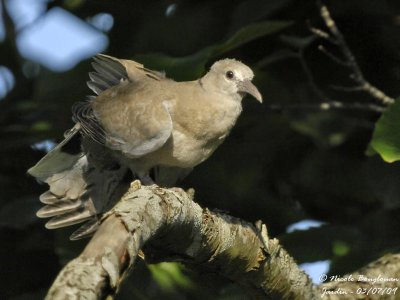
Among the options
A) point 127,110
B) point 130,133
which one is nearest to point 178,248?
point 130,133

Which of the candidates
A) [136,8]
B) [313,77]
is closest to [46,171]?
[136,8]

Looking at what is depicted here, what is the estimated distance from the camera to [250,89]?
14.0ft

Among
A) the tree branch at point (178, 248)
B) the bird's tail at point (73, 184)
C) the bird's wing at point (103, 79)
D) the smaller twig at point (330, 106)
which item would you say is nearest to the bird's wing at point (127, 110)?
the bird's wing at point (103, 79)

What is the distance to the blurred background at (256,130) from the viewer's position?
4.21 metres

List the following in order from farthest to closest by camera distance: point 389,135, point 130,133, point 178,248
A: point 130,133, point 389,135, point 178,248

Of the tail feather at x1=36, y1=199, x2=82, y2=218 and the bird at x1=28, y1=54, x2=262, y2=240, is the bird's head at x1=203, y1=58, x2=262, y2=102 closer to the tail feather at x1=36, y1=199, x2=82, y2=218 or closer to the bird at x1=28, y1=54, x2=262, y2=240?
the bird at x1=28, y1=54, x2=262, y2=240

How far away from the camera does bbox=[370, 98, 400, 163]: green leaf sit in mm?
3580

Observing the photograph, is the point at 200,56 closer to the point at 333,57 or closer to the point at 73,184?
the point at 333,57

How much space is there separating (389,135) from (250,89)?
83cm

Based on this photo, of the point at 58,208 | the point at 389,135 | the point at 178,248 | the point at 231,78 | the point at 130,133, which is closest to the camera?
the point at 178,248

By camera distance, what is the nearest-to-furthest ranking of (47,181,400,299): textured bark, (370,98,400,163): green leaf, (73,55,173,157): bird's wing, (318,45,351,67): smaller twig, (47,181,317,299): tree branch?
(47,181,317,299): tree branch, (47,181,400,299): textured bark, (370,98,400,163): green leaf, (73,55,173,157): bird's wing, (318,45,351,67): smaller twig

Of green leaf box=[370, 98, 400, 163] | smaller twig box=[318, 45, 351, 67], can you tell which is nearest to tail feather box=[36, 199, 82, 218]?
smaller twig box=[318, 45, 351, 67]

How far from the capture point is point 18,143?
4637mm

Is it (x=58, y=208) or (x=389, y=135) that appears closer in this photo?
(x=389, y=135)
